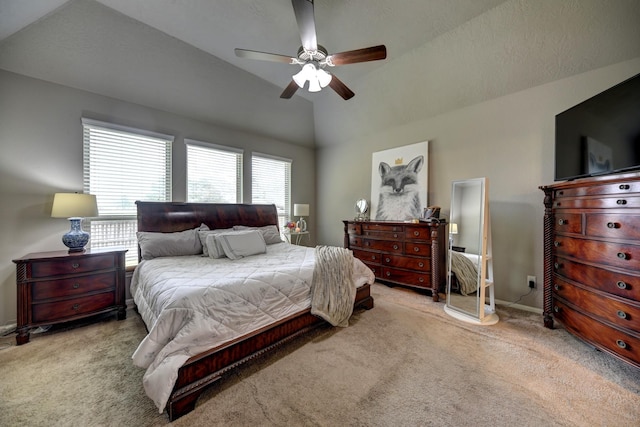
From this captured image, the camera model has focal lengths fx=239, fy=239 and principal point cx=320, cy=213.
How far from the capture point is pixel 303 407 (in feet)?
4.86

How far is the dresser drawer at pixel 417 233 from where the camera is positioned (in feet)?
10.9

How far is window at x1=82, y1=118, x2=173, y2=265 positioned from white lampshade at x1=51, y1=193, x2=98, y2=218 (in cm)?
49

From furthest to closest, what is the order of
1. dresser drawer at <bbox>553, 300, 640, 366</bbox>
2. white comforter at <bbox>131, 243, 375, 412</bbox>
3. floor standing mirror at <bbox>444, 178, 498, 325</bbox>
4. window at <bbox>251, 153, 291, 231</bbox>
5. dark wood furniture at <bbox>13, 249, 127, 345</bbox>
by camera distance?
window at <bbox>251, 153, 291, 231</bbox> < floor standing mirror at <bbox>444, 178, 498, 325</bbox> < dark wood furniture at <bbox>13, 249, 127, 345</bbox> < dresser drawer at <bbox>553, 300, 640, 366</bbox> < white comforter at <bbox>131, 243, 375, 412</bbox>

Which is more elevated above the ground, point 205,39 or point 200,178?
point 205,39

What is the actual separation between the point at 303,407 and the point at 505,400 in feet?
4.23

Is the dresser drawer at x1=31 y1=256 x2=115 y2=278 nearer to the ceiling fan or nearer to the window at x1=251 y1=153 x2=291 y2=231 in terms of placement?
the window at x1=251 y1=153 x2=291 y2=231

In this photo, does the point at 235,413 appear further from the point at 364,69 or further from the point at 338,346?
the point at 364,69

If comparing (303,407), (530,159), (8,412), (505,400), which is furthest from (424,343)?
(8,412)

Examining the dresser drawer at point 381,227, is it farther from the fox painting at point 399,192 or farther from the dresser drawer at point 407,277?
the dresser drawer at point 407,277

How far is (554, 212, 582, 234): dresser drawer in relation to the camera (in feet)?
6.67

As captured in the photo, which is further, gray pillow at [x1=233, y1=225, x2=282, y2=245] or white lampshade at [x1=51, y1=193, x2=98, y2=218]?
gray pillow at [x1=233, y1=225, x2=282, y2=245]

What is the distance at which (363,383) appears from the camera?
168cm

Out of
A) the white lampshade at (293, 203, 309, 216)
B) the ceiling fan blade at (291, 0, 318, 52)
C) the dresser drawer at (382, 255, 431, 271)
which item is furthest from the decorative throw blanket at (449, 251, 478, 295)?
the ceiling fan blade at (291, 0, 318, 52)

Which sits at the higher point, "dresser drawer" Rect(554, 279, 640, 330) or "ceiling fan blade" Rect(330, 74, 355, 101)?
"ceiling fan blade" Rect(330, 74, 355, 101)
